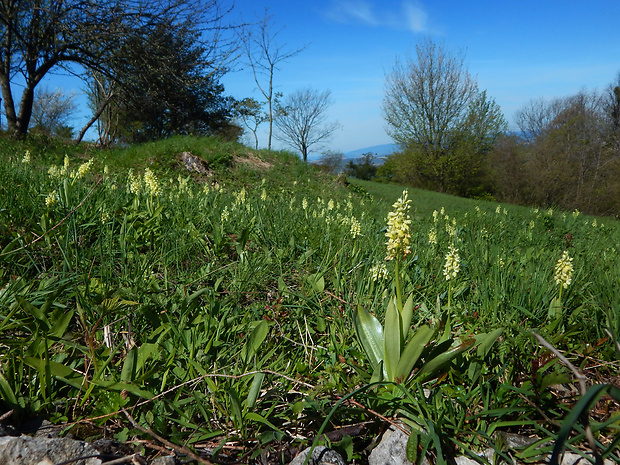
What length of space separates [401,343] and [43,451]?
1.42 meters

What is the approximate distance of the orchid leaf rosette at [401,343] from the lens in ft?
5.49

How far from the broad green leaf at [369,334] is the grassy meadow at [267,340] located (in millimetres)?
10

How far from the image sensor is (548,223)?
7848 mm

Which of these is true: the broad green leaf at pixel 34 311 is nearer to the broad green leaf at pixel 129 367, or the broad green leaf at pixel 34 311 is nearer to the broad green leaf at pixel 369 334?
the broad green leaf at pixel 129 367

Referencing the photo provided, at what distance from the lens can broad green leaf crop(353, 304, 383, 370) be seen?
1855 mm

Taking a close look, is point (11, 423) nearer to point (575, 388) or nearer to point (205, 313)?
point (205, 313)

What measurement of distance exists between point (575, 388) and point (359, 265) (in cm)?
147

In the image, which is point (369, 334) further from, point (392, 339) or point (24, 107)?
point (24, 107)

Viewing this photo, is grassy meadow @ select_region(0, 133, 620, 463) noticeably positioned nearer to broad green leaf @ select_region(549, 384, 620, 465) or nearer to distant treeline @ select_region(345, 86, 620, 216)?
broad green leaf @ select_region(549, 384, 620, 465)

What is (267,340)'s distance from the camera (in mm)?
2186

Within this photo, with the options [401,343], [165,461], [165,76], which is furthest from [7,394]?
[165,76]

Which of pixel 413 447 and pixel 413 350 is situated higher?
pixel 413 350

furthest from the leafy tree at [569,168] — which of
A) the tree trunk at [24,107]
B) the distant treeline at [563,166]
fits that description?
the tree trunk at [24,107]

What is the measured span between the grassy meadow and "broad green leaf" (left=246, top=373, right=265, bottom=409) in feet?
0.03
